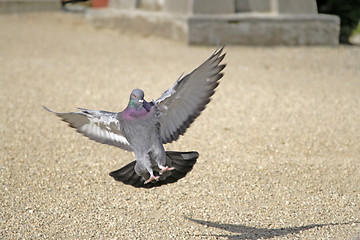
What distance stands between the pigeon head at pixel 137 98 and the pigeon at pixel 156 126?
0.07m

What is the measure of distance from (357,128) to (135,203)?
116 inches

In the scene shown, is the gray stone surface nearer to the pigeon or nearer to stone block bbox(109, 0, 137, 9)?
stone block bbox(109, 0, 137, 9)

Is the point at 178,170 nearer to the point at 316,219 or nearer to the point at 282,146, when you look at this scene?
the point at 316,219

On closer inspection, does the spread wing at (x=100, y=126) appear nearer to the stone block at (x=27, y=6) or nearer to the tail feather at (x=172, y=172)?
the tail feather at (x=172, y=172)

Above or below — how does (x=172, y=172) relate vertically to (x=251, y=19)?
below

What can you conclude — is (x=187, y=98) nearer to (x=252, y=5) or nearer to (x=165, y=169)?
(x=165, y=169)

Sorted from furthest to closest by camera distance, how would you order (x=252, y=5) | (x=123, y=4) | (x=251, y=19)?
(x=123, y=4)
(x=252, y=5)
(x=251, y=19)

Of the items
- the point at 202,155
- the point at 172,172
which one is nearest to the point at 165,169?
the point at 172,172

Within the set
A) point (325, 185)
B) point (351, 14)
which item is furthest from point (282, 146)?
point (351, 14)

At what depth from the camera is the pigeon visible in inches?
119

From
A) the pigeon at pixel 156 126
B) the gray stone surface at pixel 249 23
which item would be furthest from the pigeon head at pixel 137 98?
the gray stone surface at pixel 249 23

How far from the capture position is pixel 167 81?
6992 mm

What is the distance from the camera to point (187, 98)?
3127 millimetres

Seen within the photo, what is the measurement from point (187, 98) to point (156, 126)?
0.29 m
